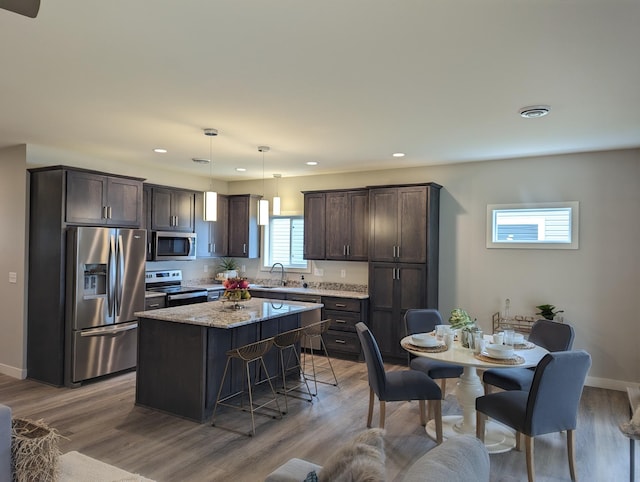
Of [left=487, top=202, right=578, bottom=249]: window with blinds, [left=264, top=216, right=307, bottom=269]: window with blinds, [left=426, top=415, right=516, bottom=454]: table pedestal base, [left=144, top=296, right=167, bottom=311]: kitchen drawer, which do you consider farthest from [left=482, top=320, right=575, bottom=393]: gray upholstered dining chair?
[left=144, top=296, right=167, bottom=311]: kitchen drawer

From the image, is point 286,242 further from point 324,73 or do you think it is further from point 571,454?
point 571,454

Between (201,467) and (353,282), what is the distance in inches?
154

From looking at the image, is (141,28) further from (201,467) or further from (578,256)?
(578,256)

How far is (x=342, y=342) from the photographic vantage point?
6.06 metres

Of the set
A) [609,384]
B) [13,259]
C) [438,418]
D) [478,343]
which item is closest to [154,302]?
[13,259]

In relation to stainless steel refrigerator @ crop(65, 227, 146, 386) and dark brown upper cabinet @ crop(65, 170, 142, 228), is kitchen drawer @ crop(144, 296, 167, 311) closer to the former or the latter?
stainless steel refrigerator @ crop(65, 227, 146, 386)

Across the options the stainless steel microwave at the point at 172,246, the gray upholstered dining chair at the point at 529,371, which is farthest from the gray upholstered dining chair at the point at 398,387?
the stainless steel microwave at the point at 172,246

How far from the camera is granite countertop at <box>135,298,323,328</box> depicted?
378 cm

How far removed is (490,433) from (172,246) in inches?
187

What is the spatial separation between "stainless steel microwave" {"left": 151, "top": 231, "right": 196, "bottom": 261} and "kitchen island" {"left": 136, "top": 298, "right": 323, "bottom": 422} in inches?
80.3

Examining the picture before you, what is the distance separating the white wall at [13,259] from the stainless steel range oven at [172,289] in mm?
1496

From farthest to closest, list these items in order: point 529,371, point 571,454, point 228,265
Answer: point 228,265, point 529,371, point 571,454

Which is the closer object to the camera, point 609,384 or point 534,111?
point 534,111

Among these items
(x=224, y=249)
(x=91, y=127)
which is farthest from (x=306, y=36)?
(x=224, y=249)
